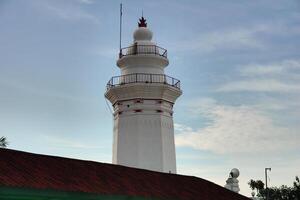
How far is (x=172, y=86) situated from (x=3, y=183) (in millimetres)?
21934

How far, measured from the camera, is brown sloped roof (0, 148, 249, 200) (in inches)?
800

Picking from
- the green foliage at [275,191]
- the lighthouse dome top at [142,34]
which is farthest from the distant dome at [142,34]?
the green foliage at [275,191]

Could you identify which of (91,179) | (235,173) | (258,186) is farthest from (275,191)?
(91,179)

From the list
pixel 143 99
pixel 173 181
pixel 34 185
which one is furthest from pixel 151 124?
pixel 34 185

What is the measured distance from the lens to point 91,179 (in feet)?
75.7

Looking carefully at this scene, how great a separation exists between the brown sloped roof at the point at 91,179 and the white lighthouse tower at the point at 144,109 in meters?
9.13

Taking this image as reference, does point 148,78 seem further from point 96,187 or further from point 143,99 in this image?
point 96,187

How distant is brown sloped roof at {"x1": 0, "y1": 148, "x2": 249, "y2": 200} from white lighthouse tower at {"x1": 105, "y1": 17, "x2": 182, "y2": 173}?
30.0ft

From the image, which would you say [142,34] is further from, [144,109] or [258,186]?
[258,186]

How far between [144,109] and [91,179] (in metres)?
16.3

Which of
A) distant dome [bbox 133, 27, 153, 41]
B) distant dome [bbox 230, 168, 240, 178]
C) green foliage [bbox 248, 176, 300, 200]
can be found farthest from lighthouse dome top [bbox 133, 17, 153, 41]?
green foliage [bbox 248, 176, 300, 200]

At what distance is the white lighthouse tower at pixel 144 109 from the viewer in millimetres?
38406

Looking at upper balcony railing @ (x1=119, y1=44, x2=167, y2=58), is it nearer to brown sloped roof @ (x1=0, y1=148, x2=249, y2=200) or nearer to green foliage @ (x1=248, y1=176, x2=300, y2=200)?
brown sloped roof @ (x1=0, y1=148, x2=249, y2=200)

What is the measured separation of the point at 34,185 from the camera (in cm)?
1953
